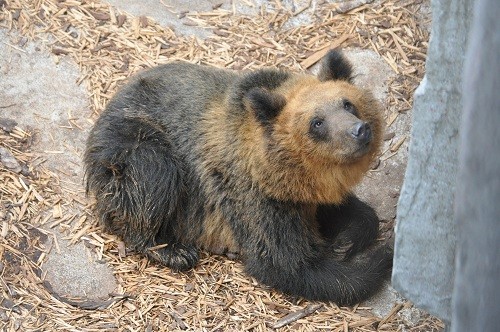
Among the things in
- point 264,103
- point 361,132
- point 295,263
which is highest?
point 361,132

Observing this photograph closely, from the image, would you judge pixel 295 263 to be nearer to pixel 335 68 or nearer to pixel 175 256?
pixel 175 256

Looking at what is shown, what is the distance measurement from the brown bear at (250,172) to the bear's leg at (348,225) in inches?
0.4

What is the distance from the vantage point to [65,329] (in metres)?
6.79

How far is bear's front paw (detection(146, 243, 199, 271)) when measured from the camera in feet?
24.6

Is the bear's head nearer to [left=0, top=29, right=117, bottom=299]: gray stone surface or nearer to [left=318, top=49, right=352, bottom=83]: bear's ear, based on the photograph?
[left=318, top=49, right=352, bottom=83]: bear's ear

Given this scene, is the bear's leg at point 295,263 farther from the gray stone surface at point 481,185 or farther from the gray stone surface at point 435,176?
the gray stone surface at point 481,185

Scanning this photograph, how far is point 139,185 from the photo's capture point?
736cm

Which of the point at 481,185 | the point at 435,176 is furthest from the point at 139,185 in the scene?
the point at 481,185

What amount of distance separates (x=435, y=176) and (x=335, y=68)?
2.39 metres

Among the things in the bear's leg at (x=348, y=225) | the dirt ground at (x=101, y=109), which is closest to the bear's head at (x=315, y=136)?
the bear's leg at (x=348, y=225)

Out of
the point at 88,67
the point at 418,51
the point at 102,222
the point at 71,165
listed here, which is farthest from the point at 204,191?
the point at 418,51

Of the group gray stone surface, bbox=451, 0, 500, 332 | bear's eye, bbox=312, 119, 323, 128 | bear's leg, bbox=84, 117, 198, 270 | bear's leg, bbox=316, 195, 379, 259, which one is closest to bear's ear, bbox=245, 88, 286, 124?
bear's eye, bbox=312, 119, 323, 128

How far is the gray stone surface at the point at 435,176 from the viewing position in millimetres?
4719

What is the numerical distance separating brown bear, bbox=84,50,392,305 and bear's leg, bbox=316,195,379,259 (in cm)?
1
